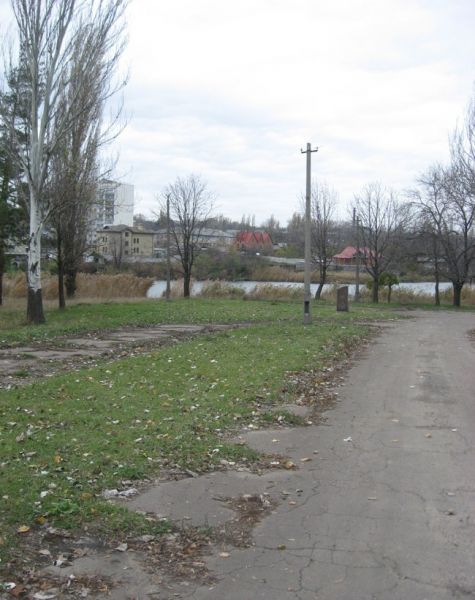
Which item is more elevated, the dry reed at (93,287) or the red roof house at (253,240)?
the red roof house at (253,240)

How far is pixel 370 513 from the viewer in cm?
464

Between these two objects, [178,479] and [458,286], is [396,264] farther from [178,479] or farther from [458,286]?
[178,479]

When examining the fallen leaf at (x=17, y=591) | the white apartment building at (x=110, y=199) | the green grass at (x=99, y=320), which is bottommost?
the green grass at (x=99, y=320)

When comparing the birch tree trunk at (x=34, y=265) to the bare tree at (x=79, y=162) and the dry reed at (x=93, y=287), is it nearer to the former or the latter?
the bare tree at (x=79, y=162)

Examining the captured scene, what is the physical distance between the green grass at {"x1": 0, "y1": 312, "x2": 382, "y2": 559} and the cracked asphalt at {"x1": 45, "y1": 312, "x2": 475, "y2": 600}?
1.39 ft

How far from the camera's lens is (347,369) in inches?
471

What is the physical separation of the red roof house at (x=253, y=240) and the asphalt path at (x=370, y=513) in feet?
212

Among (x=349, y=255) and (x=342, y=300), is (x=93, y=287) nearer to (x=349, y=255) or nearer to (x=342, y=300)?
(x=342, y=300)

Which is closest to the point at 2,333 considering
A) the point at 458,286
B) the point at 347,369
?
the point at 347,369

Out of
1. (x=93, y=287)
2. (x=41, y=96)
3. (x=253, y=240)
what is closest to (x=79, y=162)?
(x=41, y=96)

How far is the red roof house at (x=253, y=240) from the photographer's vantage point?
74.6m

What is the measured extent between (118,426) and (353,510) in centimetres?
303

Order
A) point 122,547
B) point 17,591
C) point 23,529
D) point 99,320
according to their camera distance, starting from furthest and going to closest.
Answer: point 99,320
point 23,529
point 122,547
point 17,591

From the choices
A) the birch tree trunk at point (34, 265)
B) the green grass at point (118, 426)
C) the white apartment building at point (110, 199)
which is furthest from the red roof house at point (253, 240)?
the green grass at point (118, 426)
